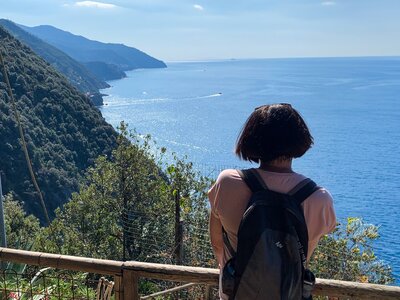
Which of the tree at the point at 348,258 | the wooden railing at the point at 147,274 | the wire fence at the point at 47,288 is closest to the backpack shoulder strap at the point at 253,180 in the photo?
the wooden railing at the point at 147,274

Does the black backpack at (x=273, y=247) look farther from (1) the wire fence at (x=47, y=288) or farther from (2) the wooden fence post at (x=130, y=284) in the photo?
(1) the wire fence at (x=47, y=288)

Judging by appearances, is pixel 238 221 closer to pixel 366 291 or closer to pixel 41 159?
pixel 366 291

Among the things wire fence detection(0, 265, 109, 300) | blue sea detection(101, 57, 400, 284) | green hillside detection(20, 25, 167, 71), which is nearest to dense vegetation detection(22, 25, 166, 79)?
green hillside detection(20, 25, 167, 71)

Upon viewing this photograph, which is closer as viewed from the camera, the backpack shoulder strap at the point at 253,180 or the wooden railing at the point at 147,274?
the backpack shoulder strap at the point at 253,180

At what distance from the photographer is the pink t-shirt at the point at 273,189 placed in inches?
48.8

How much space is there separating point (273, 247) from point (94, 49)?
17255 cm

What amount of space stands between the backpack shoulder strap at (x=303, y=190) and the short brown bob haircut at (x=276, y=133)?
0.28 feet

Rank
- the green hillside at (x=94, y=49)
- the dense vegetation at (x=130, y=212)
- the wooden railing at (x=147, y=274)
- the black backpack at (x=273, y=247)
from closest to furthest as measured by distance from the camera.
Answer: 1. the black backpack at (x=273, y=247)
2. the wooden railing at (x=147, y=274)
3. the dense vegetation at (x=130, y=212)
4. the green hillside at (x=94, y=49)

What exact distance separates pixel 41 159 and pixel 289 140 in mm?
29430

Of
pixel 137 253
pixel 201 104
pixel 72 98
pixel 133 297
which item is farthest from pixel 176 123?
pixel 133 297

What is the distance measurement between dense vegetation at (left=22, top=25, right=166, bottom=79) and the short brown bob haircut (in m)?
157

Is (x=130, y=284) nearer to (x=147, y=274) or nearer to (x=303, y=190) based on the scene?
(x=147, y=274)

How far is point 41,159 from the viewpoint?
94.5ft

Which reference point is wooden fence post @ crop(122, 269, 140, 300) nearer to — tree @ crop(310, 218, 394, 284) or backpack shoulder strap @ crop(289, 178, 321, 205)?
backpack shoulder strap @ crop(289, 178, 321, 205)
